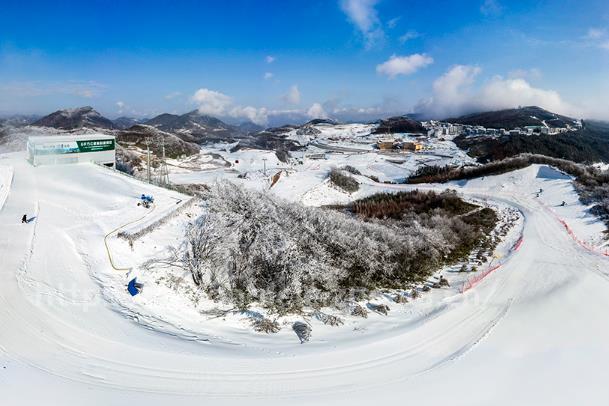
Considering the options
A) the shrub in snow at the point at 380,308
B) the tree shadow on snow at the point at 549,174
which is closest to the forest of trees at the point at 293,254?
the shrub in snow at the point at 380,308

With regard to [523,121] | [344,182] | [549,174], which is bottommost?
[344,182]

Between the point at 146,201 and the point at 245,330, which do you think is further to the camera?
the point at 146,201

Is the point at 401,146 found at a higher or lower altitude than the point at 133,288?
higher

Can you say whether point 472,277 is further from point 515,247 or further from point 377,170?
point 377,170

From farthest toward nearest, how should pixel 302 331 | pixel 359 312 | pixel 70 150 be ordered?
pixel 70 150 → pixel 359 312 → pixel 302 331

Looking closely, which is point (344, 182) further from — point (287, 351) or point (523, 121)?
point (523, 121)

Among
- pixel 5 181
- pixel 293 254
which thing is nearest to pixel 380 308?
pixel 293 254

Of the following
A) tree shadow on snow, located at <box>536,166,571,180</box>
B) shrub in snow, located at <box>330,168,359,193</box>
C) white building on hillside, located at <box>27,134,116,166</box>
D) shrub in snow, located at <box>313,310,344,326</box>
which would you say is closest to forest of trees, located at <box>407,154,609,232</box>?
tree shadow on snow, located at <box>536,166,571,180</box>
